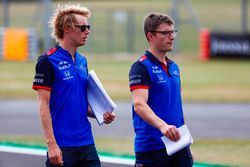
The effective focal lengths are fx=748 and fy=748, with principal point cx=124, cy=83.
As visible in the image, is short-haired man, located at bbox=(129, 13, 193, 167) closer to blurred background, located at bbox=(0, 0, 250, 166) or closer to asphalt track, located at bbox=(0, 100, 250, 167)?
blurred background, located at bbox=(0, 0, 250, 166)

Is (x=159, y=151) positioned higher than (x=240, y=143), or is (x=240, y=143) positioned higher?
(x=159, y=151)

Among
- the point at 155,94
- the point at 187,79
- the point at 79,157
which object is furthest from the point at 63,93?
the point at 187,79

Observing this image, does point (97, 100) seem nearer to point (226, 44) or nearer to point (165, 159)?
point (165, 159)

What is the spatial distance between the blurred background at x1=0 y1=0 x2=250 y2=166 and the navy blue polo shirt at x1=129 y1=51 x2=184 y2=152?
3.67 meters

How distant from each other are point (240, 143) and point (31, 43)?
20.7 meters

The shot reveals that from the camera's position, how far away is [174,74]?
6090 mm

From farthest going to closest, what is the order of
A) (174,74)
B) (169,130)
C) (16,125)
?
1. (16,125)
2. (174,74)
3. (169,130)

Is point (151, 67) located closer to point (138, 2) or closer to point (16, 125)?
point (16, 125)

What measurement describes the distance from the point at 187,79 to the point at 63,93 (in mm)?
17622

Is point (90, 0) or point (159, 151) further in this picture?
point (90, 0)

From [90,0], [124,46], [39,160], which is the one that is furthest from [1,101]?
[90,0]

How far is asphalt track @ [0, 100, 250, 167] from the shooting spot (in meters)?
12.7

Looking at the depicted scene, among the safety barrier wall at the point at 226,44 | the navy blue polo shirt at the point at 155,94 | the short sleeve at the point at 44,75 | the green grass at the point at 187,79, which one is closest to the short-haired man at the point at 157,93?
the navy blue polo shirt at the point at 155,94

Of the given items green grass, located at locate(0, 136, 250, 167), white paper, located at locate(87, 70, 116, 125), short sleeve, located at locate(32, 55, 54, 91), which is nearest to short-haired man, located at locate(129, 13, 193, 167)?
white paper, located at locate(87, 70, 116, 125)
